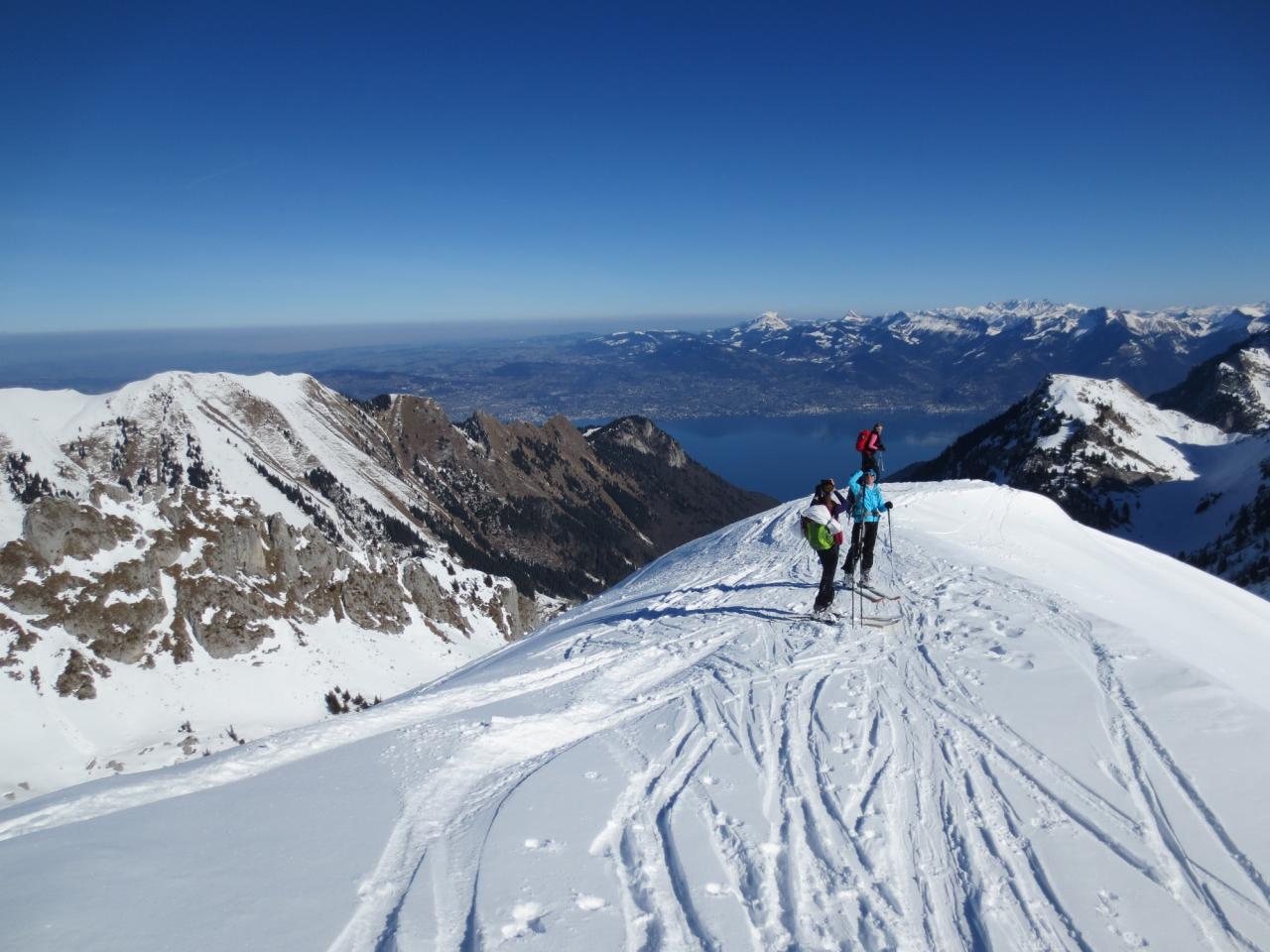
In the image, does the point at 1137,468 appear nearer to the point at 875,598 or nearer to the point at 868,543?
the point at 868,543

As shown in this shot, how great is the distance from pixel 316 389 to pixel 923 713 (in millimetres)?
192478

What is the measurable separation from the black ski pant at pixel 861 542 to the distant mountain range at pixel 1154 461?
3067 inches

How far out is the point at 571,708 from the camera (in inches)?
374

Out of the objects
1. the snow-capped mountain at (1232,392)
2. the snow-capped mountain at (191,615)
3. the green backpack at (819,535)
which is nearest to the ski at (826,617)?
the green backpack at (819,535)

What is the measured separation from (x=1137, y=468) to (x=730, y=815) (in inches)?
5938

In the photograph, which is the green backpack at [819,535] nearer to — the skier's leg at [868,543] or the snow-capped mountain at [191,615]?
the skier's leg at [868,543]

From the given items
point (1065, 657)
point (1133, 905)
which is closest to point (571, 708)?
point (1133, 905)

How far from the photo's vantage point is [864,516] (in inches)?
543

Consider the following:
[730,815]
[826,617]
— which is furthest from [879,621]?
[730,815]

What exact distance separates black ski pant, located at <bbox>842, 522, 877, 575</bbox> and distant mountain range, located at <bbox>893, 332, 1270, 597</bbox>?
77910 mm

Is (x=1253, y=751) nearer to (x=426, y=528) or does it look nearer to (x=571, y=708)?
(x=571, y=708)

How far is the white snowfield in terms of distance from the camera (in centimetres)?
484

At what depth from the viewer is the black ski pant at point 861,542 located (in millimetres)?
14062

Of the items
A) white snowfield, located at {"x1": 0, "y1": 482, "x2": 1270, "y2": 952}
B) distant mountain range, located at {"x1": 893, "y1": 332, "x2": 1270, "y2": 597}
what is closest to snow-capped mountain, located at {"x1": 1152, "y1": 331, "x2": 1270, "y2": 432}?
distant mountain range, located at {"x1": 893, "y1": 332, "x2": 1270, "y2": 597}
